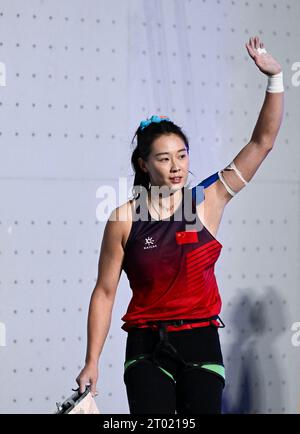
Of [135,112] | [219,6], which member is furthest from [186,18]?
[135,112]

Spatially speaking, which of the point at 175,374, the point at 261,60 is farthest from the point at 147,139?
the point at 175,374

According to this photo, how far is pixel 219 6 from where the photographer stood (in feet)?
15.3

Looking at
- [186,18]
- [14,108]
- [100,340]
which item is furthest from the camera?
[186,18]

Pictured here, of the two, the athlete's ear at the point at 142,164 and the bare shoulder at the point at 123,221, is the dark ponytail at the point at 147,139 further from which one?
the bare shoulder at the point at 123,221

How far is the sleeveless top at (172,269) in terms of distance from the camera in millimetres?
3141

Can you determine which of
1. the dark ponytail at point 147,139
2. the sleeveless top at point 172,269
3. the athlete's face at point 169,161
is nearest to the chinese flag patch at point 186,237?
the sleeveless top at point 172,269

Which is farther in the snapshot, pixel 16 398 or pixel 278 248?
pixel 278 248

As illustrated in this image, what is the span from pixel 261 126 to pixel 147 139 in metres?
0.42

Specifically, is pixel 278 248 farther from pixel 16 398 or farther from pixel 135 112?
pixel 16 398

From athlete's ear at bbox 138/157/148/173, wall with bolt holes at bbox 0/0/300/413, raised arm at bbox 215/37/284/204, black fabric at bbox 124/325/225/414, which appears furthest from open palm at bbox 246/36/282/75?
wall with bolt holes at bbox 0/0/300/413

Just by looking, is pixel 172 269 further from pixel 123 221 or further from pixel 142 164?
pixel 142 164

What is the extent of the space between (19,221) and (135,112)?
781 millimetres

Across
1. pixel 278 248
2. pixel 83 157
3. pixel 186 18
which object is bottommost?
pixel 278 248

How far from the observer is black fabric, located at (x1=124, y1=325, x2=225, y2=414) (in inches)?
122
